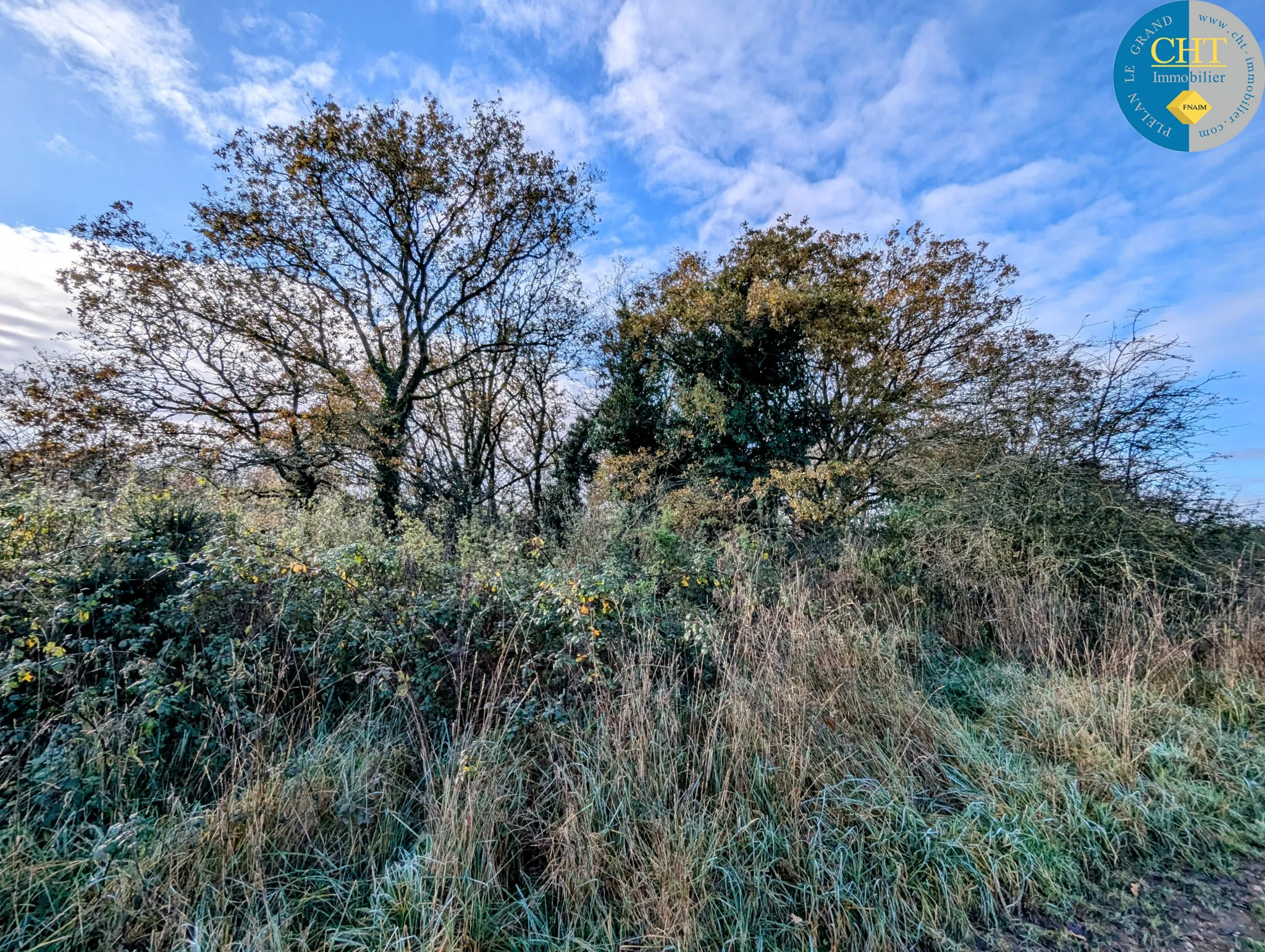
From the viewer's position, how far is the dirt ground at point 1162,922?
6.39ft

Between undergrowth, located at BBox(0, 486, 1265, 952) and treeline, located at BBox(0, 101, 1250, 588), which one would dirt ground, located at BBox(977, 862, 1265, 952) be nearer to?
undergrowth, located at BBox(0, 486, 1265, 952)

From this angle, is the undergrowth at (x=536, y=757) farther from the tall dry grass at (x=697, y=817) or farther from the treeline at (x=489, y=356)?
the treeline at (x=489, y=356)

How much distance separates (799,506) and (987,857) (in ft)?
21.9

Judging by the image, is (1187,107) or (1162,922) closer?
(1162,922)

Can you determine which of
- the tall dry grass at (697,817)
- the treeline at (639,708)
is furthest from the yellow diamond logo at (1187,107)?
the tall dry grass at (697,817)

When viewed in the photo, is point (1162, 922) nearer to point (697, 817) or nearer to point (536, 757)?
point (697, 817)

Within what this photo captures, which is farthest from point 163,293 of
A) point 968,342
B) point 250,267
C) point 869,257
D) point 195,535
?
point 968,342

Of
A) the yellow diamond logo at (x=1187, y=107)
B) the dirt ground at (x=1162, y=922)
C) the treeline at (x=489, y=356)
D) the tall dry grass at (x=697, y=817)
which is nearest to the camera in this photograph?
the tall dry grass at (x=697, y=817)

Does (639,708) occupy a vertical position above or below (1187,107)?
below

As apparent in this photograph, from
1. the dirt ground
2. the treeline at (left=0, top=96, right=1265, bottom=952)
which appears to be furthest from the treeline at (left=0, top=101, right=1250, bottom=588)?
the dirt ground

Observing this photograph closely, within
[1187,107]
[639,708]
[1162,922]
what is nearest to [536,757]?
[639,708]

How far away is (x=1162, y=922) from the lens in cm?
205

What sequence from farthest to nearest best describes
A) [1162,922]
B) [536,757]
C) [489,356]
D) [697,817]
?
[489,356] → [536,757] → [697,817] → [1162,922]

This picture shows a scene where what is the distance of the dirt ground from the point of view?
6.39 feet
